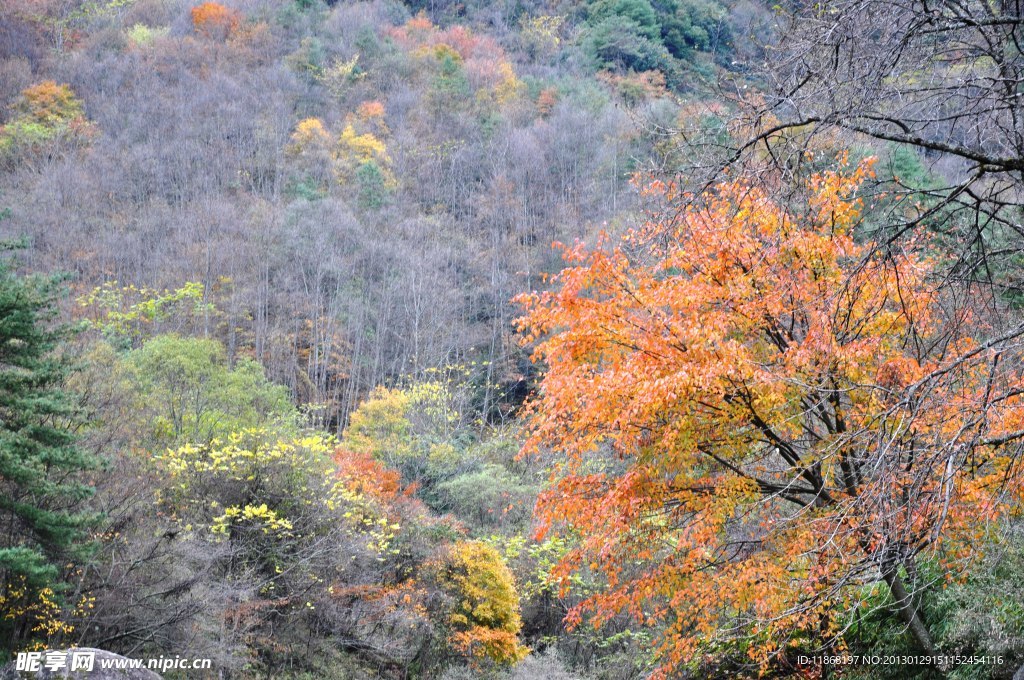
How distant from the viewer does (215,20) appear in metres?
62.5

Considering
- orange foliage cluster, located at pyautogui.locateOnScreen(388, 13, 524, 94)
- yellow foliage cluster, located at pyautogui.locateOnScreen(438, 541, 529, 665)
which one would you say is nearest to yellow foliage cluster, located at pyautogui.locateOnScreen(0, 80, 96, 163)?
orange foliage cluster, located at pyautogui.locateOnScreen(388, 13, 524, 94)

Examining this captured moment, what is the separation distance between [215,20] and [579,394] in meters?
65.4

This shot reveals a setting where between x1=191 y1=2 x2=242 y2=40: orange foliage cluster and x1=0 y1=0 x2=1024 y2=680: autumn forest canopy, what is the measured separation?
2001 centimetres

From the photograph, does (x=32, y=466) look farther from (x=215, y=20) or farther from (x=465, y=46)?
(x=215, y=20)

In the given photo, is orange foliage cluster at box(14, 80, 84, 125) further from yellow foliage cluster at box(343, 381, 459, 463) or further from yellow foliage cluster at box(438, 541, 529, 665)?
Answer: yellow foliage cluster at box(438, 541, 529, 665)

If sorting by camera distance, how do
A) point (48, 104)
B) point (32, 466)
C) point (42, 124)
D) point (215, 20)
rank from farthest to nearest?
point (215, 20), point (48, 104), point (42, 124), point (32, 466)

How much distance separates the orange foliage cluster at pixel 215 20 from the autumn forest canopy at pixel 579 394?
2001 cm

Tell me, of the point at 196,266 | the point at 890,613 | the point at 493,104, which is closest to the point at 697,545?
the point at 890,613

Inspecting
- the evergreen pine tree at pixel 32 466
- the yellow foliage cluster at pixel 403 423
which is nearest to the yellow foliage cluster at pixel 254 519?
the evergreen pine tree at pixel 32 466

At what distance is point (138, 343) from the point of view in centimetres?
2830

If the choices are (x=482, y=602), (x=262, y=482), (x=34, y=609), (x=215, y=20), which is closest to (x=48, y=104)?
(x=215, y=20)

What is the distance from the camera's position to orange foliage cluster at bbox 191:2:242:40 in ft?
201

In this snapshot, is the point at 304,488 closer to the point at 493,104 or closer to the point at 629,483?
the point at 629,483

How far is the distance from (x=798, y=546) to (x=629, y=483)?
1.34 metres
